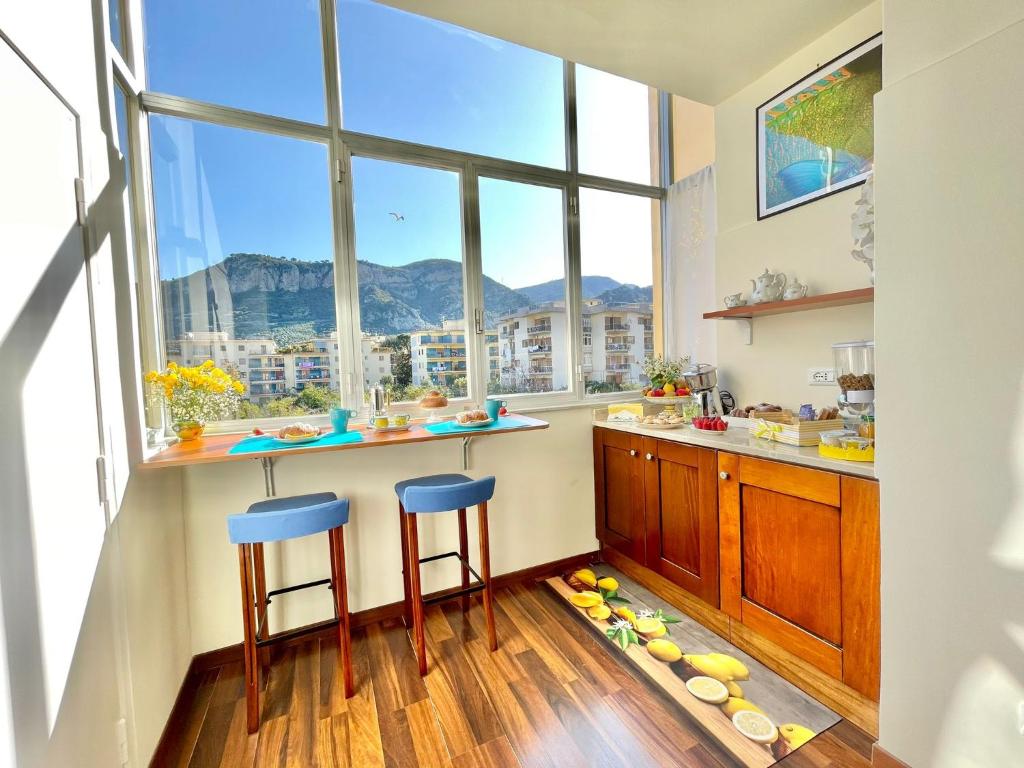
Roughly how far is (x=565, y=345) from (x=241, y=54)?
7.49 ft

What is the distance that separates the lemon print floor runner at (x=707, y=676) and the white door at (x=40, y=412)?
1.91m

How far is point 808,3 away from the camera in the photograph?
181 centimetres

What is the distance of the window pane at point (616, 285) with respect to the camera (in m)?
A: 2.94

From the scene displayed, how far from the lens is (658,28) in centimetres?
190

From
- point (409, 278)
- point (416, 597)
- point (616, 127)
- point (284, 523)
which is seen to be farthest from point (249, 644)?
point (616, 127)

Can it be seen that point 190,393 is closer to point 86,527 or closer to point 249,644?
point 86,527

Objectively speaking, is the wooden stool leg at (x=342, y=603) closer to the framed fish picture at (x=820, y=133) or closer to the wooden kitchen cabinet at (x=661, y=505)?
the wooden kitchen cabinet at (x=661, y=505)

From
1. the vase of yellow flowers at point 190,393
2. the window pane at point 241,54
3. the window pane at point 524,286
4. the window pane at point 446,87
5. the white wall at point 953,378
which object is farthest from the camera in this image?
the window pane at point 524,286

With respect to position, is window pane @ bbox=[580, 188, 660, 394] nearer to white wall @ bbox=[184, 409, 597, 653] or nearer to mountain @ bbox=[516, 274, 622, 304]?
mountain @ bbox=[516, 274, 622, 304]

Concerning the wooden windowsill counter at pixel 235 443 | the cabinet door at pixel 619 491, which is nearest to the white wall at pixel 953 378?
the cabinet door at pixel 619 491

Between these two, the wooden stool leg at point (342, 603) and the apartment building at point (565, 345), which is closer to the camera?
the wooden stool leg at point (342, 603)

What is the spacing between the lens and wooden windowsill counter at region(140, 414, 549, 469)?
1521 mm

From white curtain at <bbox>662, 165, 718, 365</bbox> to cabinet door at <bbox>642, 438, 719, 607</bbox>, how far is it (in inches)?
35.5

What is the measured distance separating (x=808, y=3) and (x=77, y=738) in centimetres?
350
